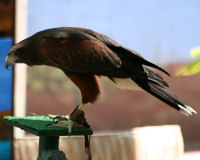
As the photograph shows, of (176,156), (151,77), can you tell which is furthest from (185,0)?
(151,77)

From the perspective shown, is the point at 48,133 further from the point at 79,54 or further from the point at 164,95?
the point at 164,95

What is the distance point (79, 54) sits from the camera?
2217mm

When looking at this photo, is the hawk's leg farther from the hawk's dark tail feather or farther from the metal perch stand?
the hawk's dark tail feather

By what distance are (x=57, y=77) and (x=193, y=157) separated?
10.6 feet

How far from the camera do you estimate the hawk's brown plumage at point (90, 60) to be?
87.3 inches

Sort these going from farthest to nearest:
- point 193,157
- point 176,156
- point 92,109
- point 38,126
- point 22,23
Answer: point 92,109, point 193,157, point 176,156, point 22,23, point 38,126

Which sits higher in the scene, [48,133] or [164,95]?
[164,95]

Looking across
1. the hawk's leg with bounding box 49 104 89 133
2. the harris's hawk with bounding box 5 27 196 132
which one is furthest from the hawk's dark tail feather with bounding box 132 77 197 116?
the hawk's leg with bounding box 49 104 89 133

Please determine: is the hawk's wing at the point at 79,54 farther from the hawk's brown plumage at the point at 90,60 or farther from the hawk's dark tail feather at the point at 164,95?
the hawk's dark tail feather at the point at 164,95

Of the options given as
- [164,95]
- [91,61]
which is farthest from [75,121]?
[164,95]

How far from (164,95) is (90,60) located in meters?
0.47

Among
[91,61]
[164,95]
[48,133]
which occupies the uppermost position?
[91,61]

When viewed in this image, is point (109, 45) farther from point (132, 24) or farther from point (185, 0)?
point (185, 0)

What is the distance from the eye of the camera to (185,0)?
324 inches
